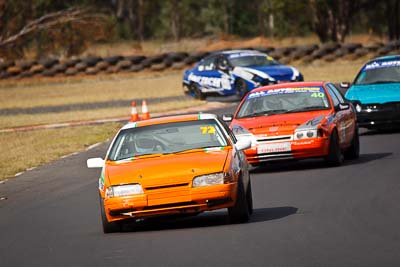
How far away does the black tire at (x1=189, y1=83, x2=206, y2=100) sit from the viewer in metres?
37.5

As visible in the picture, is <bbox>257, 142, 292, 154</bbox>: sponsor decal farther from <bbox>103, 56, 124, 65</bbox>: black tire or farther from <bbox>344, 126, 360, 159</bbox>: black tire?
<bbox>103, 56, 124, 65</bbox>: black tire

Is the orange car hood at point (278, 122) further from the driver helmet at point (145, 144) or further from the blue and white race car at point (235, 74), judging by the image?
the blue and white race car at point (235, 74)

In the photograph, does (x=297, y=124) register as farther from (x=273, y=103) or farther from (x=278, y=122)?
(x=273, y=103)

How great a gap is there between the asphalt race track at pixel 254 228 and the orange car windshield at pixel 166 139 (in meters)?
0.77

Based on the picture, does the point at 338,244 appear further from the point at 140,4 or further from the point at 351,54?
the point at 140,4

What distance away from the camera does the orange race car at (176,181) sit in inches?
427

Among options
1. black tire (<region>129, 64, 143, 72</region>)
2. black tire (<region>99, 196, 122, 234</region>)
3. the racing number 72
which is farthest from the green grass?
black tire (<region>99, 196, 122, 234</region>)

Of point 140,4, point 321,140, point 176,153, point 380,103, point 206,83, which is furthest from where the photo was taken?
point 140,4

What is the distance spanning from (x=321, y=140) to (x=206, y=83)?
20.8 metres

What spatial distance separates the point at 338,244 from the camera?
941 centimetres

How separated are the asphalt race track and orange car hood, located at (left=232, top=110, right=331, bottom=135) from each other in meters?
0.65

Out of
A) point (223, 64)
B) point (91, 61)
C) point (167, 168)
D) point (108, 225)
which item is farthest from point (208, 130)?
point (91, 61)

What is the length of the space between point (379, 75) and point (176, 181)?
12.4 metres

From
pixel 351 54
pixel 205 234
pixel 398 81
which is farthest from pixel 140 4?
pixel 205 234
